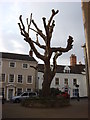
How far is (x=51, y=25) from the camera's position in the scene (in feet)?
59.7

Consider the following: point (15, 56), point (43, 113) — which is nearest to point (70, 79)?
point (15, 56)

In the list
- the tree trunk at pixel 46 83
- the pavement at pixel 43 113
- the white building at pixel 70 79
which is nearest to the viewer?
the pavement at pixel 43 113

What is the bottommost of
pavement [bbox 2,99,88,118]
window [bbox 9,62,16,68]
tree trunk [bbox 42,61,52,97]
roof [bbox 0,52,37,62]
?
pavement [bbox 2,99,88,118]

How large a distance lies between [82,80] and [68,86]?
4.01 metres

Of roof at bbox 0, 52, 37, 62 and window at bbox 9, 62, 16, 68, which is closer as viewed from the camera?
window at bbox 9, 62, 16, 68

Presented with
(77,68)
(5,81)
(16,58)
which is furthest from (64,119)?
(77,68)

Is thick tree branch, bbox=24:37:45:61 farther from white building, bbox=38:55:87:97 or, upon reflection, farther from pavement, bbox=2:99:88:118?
white building, bbox=38:55:87:97

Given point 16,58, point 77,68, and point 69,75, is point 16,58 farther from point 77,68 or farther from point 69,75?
point 77,68

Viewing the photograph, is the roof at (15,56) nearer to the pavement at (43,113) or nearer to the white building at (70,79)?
the white building at (70,79)

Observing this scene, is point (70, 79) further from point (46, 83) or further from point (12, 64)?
point (46, 83)

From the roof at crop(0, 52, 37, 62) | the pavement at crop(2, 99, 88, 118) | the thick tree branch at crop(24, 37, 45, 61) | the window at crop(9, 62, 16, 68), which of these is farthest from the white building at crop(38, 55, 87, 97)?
the pavement at crop(2, 99, 88, 118)

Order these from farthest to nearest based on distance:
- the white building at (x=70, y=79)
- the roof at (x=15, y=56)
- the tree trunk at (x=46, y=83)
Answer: the white building at (x=70, y=79), the roof at (x=15, y=56), the tree trunk at (x=46, y=83)

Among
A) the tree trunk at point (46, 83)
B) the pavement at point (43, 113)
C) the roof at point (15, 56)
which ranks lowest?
the pavement at point (43, 113)

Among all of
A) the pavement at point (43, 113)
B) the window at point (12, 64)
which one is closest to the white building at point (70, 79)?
the window at point (12, 64)
